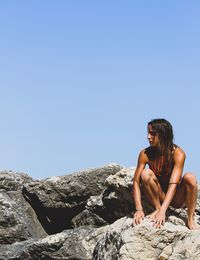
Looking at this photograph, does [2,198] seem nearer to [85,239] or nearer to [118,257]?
[85,239]

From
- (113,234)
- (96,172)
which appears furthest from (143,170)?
(96,172)

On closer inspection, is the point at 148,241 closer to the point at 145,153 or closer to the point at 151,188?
the point at 151,188

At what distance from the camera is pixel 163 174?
40.8 feet

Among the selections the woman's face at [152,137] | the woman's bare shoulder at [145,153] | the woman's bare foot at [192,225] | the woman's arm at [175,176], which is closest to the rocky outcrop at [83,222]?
the woman's bare foot at [192,225]

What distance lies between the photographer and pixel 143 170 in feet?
39.5

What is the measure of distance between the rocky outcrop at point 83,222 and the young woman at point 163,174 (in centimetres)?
38

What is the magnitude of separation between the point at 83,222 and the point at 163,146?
20.2 ft

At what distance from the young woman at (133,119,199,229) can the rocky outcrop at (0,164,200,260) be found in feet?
1.26

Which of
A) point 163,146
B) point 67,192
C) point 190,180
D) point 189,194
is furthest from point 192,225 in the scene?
point 67,192

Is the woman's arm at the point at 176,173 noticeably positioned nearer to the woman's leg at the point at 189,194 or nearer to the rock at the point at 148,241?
the woman's leg at the point at 189,194

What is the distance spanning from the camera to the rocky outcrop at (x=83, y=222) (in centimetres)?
1102

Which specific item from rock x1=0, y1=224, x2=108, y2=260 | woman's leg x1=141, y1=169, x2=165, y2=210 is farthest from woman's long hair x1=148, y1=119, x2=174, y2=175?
rock x1=0, y1=224, x2=108, y2=260

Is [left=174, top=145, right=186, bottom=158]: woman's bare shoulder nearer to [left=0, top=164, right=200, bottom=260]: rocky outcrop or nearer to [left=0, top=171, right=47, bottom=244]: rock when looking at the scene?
[left=0, top=164, right=200, bottom=260]: rocky outcrop

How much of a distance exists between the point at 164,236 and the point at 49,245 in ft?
16.0
